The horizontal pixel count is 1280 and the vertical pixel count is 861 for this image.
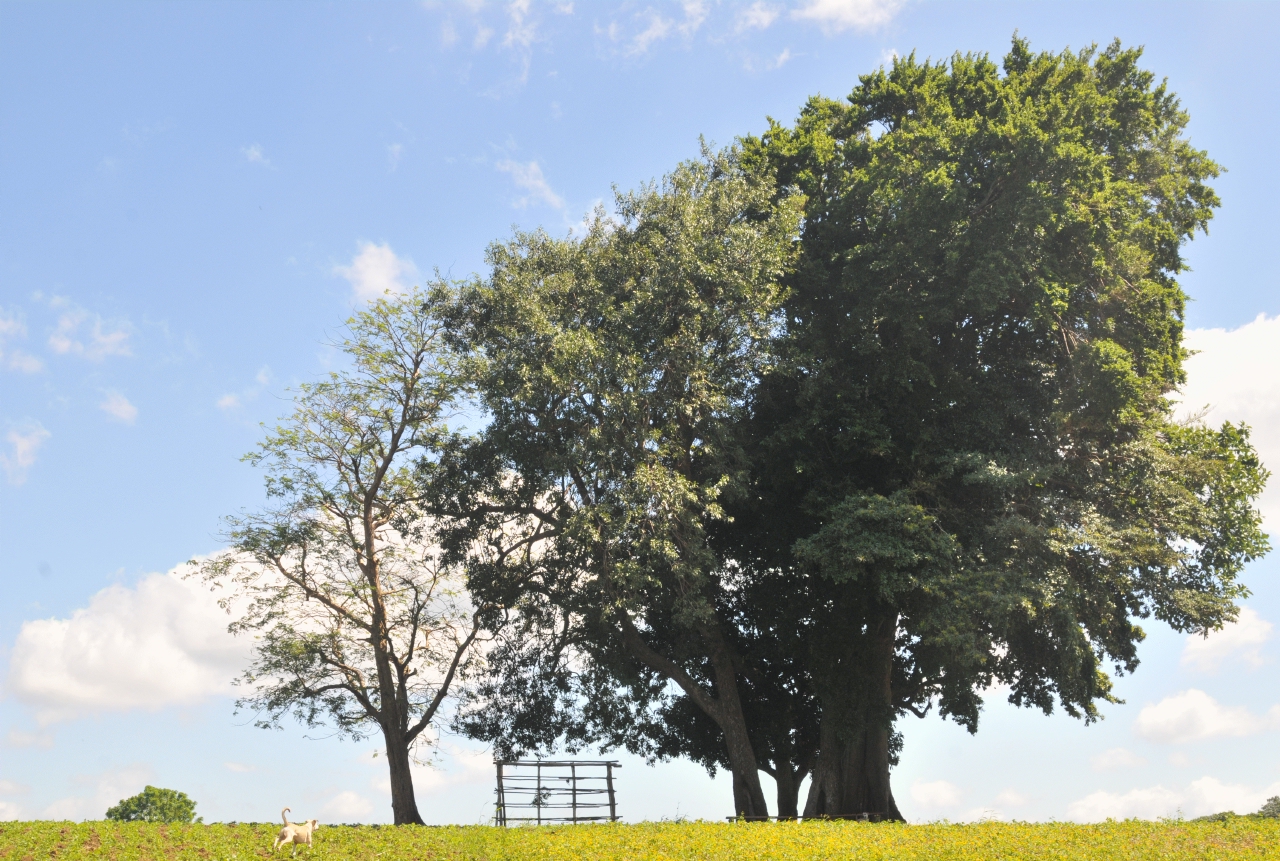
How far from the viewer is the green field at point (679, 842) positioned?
14016 mm

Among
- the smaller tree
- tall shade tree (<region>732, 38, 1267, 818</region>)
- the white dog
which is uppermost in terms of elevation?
tall shade tree (<region>732, 38, 1267, 818</region>)

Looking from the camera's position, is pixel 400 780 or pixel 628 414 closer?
pixel 628 414

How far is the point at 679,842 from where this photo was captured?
49.8 ft

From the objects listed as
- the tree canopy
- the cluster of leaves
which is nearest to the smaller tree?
the tree canopy

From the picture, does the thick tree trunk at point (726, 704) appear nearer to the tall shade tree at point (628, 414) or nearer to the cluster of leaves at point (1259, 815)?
the tall shade tree at point (628, 414)

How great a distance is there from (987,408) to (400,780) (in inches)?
664

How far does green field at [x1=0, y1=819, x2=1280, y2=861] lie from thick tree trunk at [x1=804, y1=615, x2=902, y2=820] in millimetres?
4566

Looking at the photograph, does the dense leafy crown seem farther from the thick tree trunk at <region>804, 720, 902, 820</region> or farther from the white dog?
the white dog

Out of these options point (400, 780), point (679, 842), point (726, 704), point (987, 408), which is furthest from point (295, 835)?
point (987, 408)

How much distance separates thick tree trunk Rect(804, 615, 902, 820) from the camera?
2191 cm

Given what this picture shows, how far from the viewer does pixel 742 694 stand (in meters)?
25.8

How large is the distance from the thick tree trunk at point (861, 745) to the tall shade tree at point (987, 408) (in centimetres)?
6

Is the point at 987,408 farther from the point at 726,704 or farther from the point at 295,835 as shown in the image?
the point at 295,835

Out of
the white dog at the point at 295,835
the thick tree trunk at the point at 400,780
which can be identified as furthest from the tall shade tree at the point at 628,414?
the white dog at the point at 295,835
